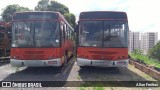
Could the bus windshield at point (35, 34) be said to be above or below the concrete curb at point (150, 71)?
above

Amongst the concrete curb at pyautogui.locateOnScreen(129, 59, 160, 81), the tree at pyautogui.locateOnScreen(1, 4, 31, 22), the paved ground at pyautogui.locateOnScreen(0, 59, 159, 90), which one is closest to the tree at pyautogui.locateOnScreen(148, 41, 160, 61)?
the tree at pyautogui.locateOnScreen(1, 4, 31, 22)

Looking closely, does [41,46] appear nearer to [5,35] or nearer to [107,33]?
[107,33]

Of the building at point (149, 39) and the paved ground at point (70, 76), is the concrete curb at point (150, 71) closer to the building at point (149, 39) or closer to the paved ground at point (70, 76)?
the paved ground at point (70, 76)

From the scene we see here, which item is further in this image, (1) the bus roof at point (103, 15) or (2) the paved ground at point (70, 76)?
(1) the bus roof at point (103, 15)

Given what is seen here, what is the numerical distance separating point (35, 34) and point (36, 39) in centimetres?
25

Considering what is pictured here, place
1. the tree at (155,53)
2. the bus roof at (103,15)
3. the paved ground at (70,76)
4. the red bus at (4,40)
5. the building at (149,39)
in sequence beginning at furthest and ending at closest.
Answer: the building at (149,39)
the tree at (155,53)
the red bus at (4,40)
the bus roof at (103,15)
the paved ground at (70,76)

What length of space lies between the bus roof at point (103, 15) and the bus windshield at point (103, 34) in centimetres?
26

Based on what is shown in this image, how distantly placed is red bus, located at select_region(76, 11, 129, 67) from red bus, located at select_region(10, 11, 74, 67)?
3.85ft

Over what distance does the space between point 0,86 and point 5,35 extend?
10.6 meters

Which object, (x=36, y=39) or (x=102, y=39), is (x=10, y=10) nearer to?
(x=36, y=39)

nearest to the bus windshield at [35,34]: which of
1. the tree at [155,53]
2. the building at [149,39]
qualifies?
the tree at [155,53]

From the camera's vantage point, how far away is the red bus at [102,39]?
14.7 meters

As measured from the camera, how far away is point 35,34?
1462 cm

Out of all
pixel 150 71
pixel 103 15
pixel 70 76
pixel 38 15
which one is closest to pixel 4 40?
pixel 38 15
